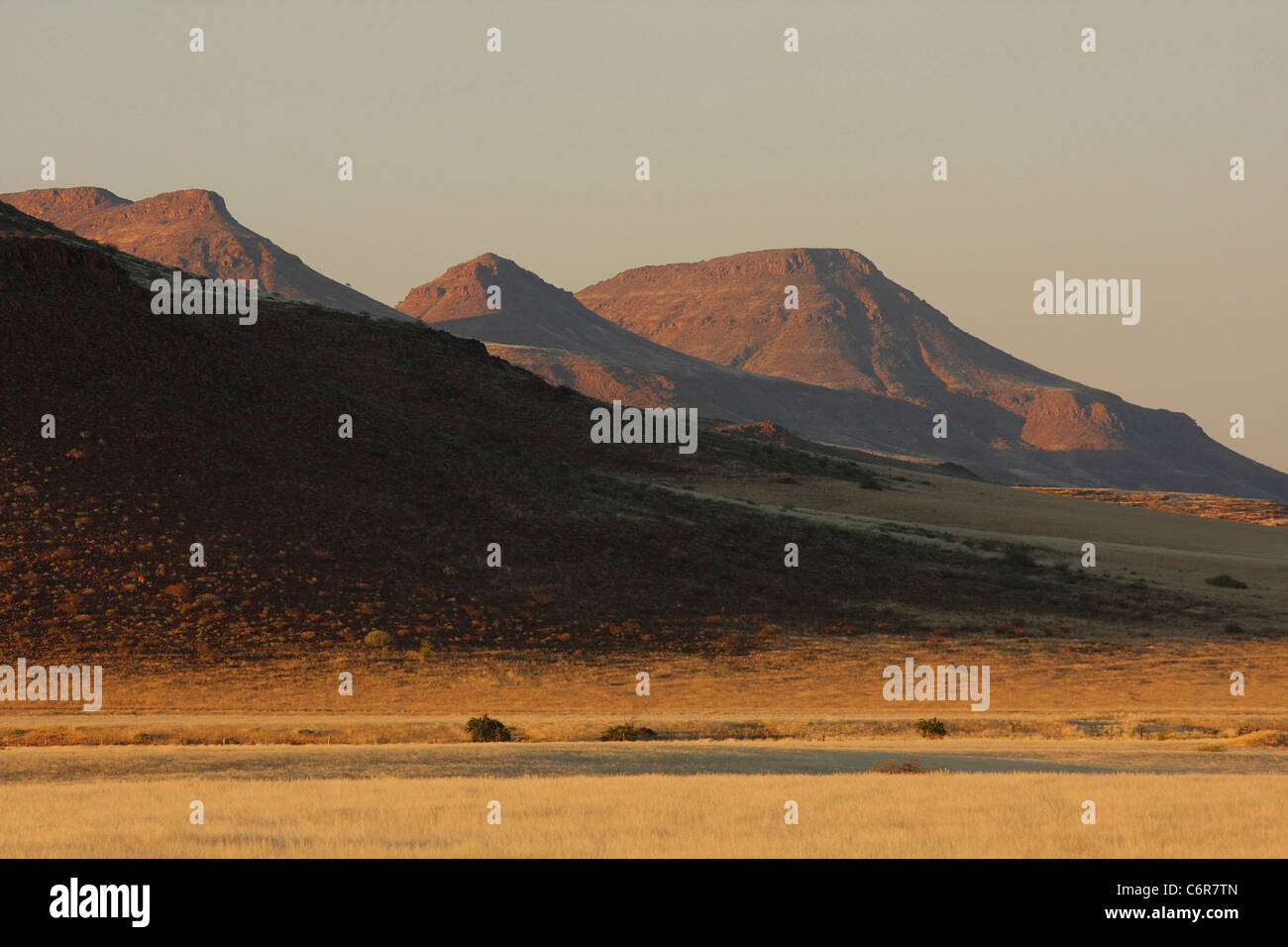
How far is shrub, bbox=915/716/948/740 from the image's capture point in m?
37.6

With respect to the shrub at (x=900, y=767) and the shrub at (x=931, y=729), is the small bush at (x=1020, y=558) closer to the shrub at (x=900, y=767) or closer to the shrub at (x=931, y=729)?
the shrub at (x=931, y=729)

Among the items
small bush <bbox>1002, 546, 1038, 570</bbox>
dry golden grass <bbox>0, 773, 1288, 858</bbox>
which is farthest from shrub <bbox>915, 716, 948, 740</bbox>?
small bush <bbox>1002, 546, 1038, 570</bbox>

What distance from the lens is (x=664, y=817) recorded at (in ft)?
66.0

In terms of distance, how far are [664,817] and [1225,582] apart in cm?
6413

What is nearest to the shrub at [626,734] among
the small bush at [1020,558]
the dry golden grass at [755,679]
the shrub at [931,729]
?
the shrub at [931,729]

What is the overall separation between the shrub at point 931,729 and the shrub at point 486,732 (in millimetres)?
11039

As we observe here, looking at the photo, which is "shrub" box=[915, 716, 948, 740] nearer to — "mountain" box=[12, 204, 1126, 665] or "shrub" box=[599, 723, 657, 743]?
"shrub" box=[599, 723, 657, 743]

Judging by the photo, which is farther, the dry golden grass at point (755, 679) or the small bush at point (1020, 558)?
the small bush at point (1020, 558)

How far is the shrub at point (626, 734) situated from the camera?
34.9 m

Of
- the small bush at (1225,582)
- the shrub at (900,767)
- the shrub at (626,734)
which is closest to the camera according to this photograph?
the shrub at (900,767)

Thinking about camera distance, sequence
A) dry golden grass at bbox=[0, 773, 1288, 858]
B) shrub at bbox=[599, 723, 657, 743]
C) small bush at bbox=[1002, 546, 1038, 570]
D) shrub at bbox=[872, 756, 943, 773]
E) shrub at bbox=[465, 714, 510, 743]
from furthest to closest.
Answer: small bush at bbox=[1002, 546, 1038, 570] < shrub at bbox=[465, 714, 510, 743] < shrub at bbox=[599, 723, 657, 743] < shrub at bbox=[872, 756, 943, 773] < dry golden grass at bbox=[0, 773, 1288, 858]

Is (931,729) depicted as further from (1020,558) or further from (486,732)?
(1020,558)

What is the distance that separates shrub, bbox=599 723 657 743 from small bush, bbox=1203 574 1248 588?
1960 inches

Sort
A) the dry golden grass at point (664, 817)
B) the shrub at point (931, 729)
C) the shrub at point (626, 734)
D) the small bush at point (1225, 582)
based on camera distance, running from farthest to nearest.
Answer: the small bush at point (1225, 582), the shrub at point (931, 729), the shrub at point (626, 734), the dry golden grass at point (664, 817)
